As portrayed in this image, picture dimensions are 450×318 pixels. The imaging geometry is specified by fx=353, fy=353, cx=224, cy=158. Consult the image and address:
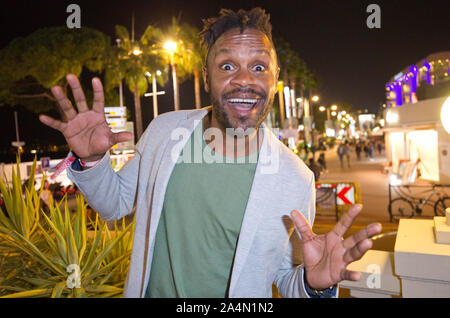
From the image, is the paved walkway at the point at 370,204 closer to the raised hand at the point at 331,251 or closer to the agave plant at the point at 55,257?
the agave plant at the point at 55,257

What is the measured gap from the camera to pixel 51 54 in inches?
1126

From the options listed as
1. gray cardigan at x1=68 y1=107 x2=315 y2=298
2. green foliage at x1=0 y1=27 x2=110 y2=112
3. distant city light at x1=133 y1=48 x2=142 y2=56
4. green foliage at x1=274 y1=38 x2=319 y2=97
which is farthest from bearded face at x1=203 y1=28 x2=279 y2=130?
green foliage at x1=274 y1=38 x2=319 y2=97

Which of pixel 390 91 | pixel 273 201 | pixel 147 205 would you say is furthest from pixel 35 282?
pixel 390 91

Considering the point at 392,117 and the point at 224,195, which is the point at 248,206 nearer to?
the point at 224,195

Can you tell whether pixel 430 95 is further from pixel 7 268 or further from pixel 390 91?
pixel 7 268


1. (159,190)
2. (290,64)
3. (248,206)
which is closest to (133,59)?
(290,64)

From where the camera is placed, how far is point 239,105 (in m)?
1.79

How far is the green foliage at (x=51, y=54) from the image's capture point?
28.3 metres

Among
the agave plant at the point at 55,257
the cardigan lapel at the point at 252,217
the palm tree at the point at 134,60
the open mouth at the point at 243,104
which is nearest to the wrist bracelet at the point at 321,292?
the cardigan lapel at the point at 252,217

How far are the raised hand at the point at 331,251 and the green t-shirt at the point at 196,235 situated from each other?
0.34 m

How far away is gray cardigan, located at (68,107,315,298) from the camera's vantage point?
1.67 meters

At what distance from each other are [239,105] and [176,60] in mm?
23552

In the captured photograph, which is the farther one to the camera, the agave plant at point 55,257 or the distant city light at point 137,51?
the distant city light at point 137,51

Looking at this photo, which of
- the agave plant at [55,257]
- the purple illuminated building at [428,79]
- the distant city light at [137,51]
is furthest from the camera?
the distant city light at [137,51]
